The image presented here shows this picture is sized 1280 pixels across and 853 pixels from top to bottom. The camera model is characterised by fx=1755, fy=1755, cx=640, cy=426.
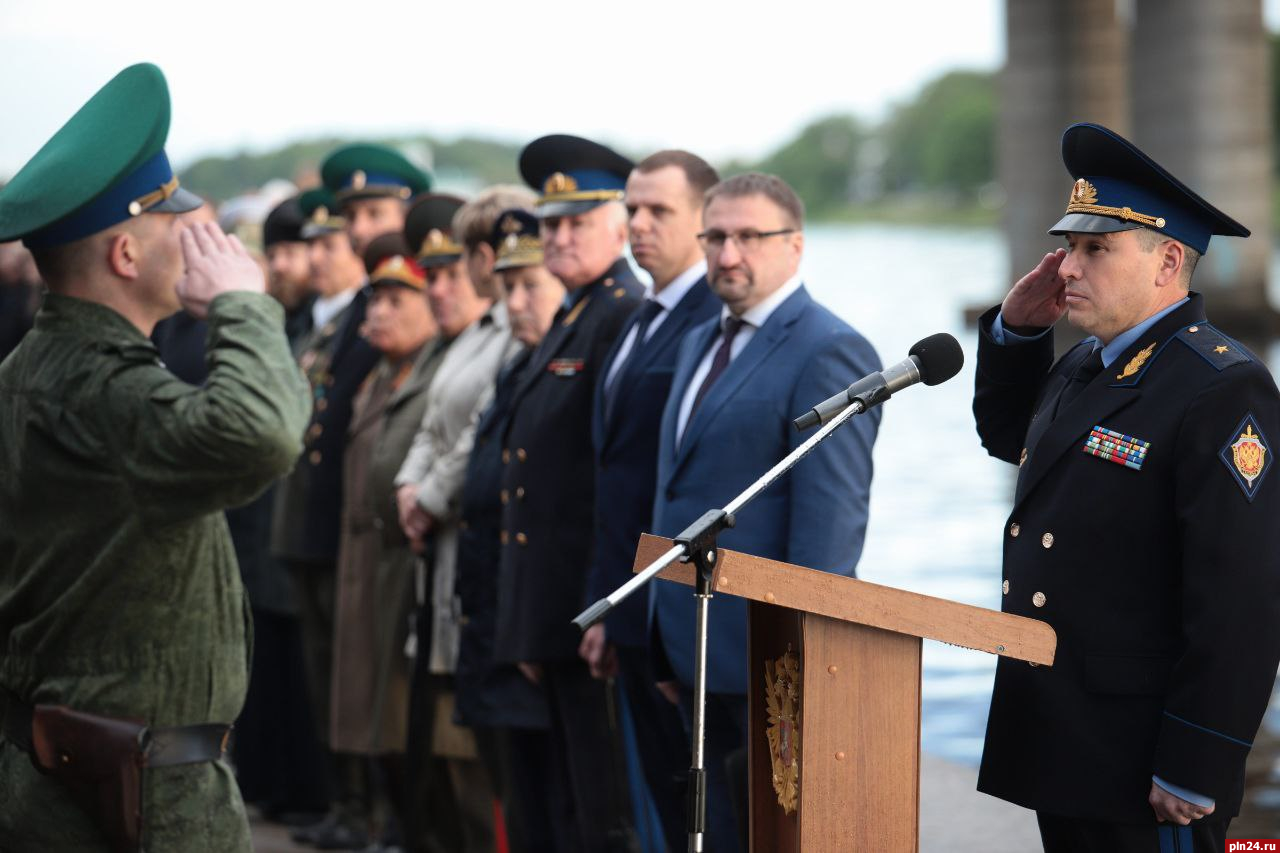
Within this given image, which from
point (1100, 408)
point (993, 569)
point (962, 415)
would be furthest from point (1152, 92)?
point (1100, 408)

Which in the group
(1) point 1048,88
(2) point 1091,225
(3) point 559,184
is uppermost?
(2) point 1091,225

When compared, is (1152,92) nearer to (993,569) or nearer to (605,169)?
(993,569)

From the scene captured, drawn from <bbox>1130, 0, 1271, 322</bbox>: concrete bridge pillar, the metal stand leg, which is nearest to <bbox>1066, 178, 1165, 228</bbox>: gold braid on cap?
the metal stand leg

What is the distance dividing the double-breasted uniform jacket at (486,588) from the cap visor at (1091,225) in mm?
2326

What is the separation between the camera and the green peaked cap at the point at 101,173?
3207 mm

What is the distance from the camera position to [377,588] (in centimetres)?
Result: 624

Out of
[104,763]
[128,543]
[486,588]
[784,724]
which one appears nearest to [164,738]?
[104,763]

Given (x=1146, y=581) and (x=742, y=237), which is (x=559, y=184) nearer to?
(x=742, y=237)

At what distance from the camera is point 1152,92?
29.4 m

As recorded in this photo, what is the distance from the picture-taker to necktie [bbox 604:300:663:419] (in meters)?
5.01

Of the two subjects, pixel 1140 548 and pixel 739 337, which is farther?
pixel 739 337

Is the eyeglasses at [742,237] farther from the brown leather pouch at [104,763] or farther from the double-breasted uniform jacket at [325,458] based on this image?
the double-breasted uniform jacket at [325,458]

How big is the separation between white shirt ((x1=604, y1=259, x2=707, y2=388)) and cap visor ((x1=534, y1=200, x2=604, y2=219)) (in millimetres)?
419

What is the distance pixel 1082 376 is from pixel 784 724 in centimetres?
93
